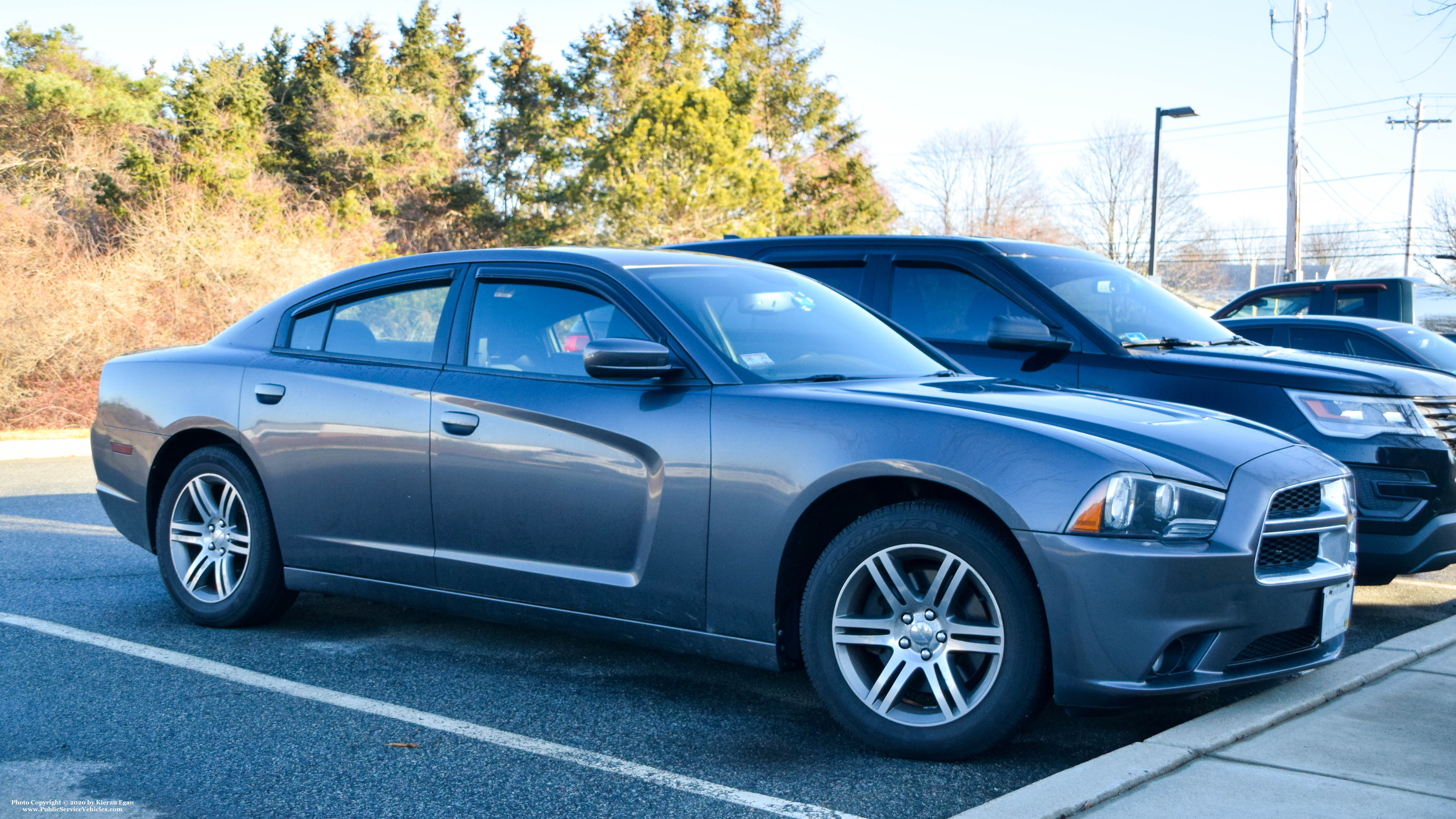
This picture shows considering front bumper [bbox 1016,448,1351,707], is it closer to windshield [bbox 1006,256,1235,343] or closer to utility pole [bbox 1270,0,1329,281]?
windshield [bbox 1006,256,1235,343]

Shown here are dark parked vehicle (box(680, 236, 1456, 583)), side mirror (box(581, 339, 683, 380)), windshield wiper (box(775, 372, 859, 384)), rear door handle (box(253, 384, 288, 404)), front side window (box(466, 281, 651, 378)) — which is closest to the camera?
side mirror (box(581, 339, 683, 380))

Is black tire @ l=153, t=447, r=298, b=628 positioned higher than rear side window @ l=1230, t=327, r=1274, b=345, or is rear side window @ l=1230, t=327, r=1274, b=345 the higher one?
rear side window @ l=1230, t=327, r=1274, b=345

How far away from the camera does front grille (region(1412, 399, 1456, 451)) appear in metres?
5.64

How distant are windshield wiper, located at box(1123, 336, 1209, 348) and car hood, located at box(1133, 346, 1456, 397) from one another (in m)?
0.03

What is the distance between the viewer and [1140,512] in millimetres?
3340

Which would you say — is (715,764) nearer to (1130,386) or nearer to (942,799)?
(942,799)

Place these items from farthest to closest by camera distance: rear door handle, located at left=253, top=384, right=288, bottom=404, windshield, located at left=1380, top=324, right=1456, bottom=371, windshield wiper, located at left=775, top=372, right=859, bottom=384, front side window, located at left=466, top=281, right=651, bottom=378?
windshield, located at left=1380, top=324, right=1456, bottom=371, rear door handle, located at left=253, top=384, right=288, bottom=404, front side window, located at left=466, top=281, right=651, bottom=378, windshield wiper, located at left=775, top=372, right=859, bottom=384

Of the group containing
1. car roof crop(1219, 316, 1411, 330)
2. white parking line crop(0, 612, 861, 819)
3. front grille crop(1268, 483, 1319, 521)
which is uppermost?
car roof crop(1219, 316, 1411, 330)

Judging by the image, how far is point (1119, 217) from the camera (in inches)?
2657

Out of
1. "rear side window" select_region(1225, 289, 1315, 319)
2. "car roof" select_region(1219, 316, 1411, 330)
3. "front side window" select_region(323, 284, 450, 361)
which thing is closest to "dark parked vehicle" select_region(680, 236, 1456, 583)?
"front side window" select_region(323, 284, 450, 361)

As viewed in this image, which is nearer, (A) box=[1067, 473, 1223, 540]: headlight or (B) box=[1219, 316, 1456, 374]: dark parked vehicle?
(A) box=[1067, 473, 1223, 540]: headlight

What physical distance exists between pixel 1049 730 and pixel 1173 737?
2.13 feet

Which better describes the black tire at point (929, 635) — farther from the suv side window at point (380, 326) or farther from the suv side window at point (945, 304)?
the suv side window at point (945, 304)

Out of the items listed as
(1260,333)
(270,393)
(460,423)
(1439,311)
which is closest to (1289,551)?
(460,423)
